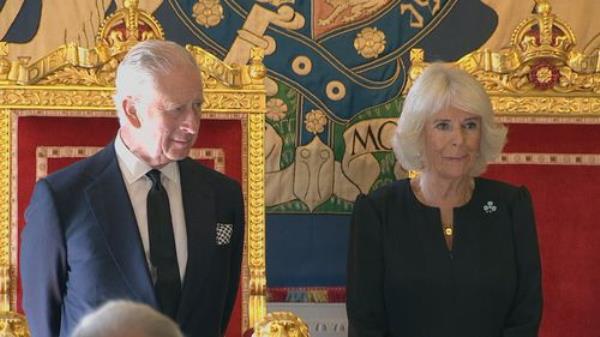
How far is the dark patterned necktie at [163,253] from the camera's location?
2678mm

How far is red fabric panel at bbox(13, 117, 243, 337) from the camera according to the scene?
3309 millimetres

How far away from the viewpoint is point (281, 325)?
2.62 meters

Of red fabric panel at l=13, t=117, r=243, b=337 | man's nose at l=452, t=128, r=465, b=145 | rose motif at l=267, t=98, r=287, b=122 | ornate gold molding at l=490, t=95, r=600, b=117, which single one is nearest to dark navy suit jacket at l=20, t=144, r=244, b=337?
red fabric panel at l=13, t=117, r=243, b=337

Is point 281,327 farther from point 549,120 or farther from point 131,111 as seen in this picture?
point 549,120

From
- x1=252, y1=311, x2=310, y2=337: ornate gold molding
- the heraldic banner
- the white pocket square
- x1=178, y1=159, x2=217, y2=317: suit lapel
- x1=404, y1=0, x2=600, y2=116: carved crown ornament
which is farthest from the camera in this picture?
the heraldic banner

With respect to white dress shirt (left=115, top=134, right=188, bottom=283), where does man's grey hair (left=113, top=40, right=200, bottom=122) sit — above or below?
above

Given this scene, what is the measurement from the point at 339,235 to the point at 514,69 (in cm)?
94

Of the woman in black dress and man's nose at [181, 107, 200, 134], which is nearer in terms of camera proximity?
man's nose at [181, 107, 200, 134]

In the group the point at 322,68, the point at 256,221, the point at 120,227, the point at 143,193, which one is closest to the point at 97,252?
the point at 120,227

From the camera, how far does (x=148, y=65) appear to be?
271 cm

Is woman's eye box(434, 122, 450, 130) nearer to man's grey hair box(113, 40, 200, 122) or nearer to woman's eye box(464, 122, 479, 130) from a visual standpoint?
woman's eye box(464, 122, 479, 130)

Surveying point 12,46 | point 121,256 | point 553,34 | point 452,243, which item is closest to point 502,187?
point 452,243

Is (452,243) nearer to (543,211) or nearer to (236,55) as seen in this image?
(543,211)

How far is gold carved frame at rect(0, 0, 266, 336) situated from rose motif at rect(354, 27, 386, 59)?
729 mm
